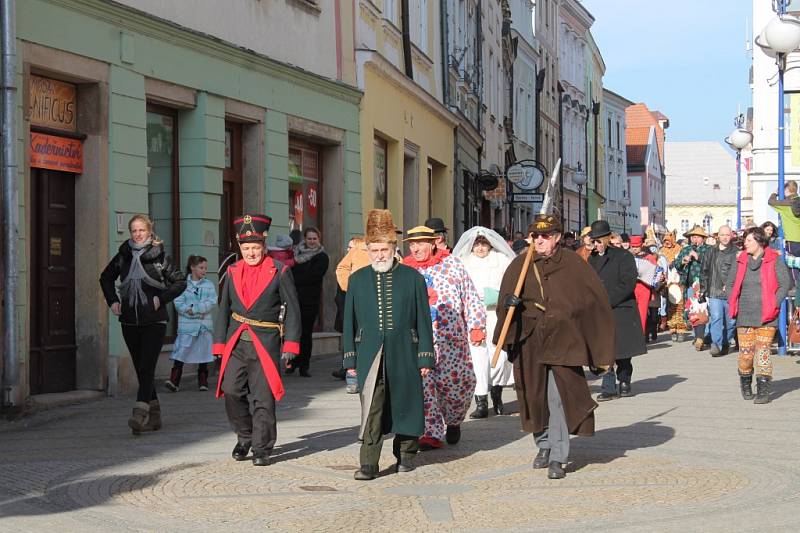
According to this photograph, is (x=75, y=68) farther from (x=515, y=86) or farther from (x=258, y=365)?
(x=515, y=86)

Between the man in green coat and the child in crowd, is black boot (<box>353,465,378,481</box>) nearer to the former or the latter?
the man in green coat

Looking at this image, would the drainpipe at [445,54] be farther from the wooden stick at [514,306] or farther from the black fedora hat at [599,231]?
the wooden stick at [514,306]

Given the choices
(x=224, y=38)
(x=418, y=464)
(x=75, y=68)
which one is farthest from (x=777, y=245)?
(x=418, y=464)

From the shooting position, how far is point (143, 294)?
11.9 meters

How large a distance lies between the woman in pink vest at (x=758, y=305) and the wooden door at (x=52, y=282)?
648cm

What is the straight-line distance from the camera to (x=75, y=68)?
1416 cm

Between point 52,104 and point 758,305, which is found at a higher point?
point 52,104

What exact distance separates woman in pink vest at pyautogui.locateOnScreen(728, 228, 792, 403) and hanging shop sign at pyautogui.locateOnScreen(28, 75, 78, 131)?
22.1ft

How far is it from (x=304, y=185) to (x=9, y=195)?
8.29m

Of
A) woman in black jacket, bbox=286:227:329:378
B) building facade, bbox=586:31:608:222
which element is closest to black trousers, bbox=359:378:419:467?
woman in black jacket, bbox=286:227:329:378

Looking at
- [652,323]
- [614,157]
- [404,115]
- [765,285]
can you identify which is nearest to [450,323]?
[765,285]

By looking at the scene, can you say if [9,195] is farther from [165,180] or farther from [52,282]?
[165,180]

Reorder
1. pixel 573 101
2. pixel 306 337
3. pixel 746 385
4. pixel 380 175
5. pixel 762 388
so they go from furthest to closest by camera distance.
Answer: pixel 573 101 < pixel 380 175 < pixel 306 337 < pixel 746 385 < pixel 762 388

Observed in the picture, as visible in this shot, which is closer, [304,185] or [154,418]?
[154,418]
